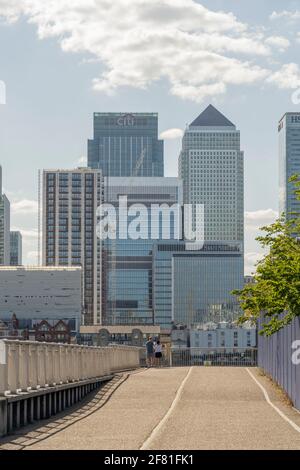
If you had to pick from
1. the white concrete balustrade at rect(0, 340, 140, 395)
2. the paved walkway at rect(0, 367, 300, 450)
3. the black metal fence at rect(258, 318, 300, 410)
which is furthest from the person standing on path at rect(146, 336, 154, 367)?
the paved walkway at rect(0, 367, 300, 450)

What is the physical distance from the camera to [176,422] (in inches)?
796

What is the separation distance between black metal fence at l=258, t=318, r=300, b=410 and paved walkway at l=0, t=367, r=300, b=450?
18.5 inches

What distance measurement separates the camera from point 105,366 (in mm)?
38250

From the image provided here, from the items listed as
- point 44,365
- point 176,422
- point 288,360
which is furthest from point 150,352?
point 176,422

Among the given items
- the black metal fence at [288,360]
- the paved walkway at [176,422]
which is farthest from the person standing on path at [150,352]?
the paved walkway at [176,422]

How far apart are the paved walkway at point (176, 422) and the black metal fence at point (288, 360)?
47 cm

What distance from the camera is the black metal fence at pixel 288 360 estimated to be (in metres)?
25.5

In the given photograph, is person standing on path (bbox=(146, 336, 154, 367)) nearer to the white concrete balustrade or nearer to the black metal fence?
the white concrete balustrade

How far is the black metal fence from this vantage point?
2552cm

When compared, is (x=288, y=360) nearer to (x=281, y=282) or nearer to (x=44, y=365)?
(x=281, y=282)

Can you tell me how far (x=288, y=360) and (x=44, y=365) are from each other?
7.63m
